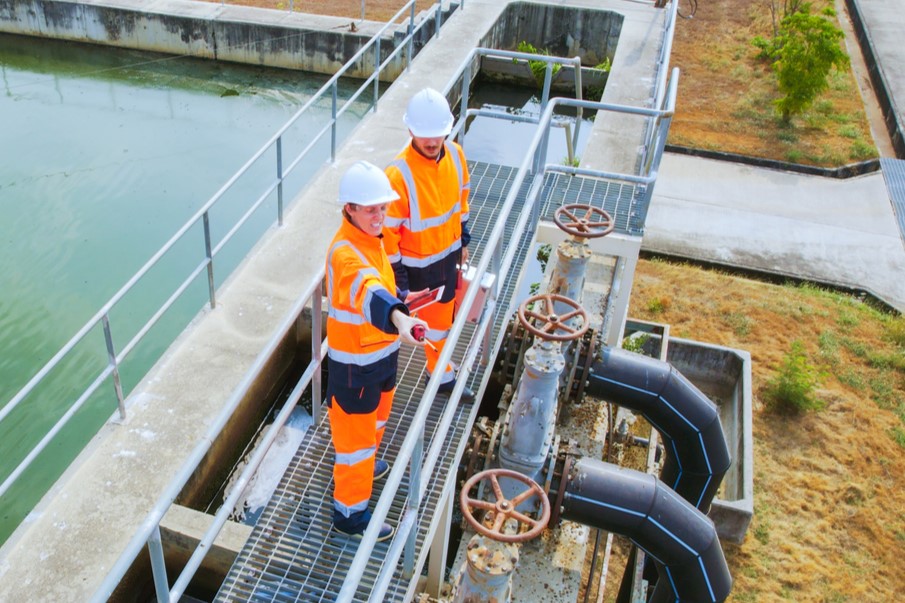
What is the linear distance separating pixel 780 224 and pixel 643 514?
24.2ft

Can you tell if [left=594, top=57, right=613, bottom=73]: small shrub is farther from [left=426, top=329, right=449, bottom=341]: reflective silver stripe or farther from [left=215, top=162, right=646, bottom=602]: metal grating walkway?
[left=426, top=329, right=449, bottom=341]: reflective silver stripe

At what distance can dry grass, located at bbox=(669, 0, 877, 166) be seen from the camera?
495 inches

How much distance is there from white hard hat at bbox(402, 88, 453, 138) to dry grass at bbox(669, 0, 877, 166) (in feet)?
31.8

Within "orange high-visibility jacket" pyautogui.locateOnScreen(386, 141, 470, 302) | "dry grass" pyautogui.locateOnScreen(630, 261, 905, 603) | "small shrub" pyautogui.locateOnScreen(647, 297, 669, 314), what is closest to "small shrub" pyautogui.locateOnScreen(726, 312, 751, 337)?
"dry grass" pyautogui.locateOnScreen(630, 261, 905, 603)

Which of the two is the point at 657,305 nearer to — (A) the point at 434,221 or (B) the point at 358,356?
(A) the point at 434,221

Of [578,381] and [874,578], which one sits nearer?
[578,381]

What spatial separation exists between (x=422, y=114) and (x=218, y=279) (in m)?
5.47

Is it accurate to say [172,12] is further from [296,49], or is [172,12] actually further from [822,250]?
[822,250]

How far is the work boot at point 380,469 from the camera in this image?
3.71m

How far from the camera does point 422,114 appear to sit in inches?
137

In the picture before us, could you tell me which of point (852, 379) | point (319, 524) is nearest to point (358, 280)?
point (319, 524)

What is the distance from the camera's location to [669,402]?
5.13 meters

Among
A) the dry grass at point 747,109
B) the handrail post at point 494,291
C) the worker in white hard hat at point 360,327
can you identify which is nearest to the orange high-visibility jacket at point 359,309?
the worker in white hard hat at point 360,327

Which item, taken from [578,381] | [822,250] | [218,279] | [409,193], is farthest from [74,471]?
[822,250]
